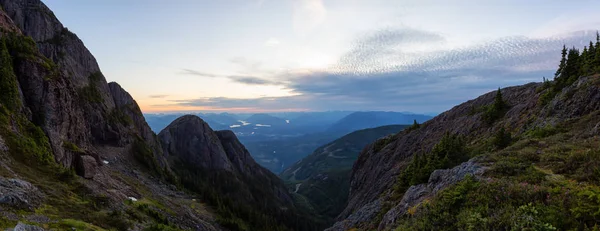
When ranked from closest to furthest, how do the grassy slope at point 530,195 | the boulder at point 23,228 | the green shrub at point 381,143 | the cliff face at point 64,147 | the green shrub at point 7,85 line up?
the grassy slope at point 530,195 → the boulder at point 23,228 → the cliff face at point 64,147 → the green shrub at point 7,85 → the green shrub at point 381,143

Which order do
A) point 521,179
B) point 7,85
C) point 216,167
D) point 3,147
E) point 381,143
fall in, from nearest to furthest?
1. point 521,179
2. point 3,147
3. point 7,85
4. point 381,143
5. point 216,167

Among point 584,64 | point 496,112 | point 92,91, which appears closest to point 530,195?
point 584,64

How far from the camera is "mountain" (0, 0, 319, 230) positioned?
27.2 metres

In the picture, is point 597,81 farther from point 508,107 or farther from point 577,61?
point 508,107

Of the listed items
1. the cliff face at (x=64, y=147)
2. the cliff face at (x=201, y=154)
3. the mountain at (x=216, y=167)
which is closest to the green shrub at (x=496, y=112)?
the cliff face at (x=64, y=147)

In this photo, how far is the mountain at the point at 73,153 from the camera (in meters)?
27.2

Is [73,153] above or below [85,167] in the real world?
above

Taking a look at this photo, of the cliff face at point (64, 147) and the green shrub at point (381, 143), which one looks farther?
the green shrub at point (381, 143)

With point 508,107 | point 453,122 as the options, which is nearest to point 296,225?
point 453,122

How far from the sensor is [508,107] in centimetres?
5709

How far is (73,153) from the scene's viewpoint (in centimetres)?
4803

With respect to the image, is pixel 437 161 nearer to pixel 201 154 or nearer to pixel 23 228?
pixel 23 228

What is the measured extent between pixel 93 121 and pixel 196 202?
3920 centimetres

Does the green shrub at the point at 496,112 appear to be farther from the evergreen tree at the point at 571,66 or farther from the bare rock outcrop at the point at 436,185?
the bare rock outcrop at the point at 436,185
